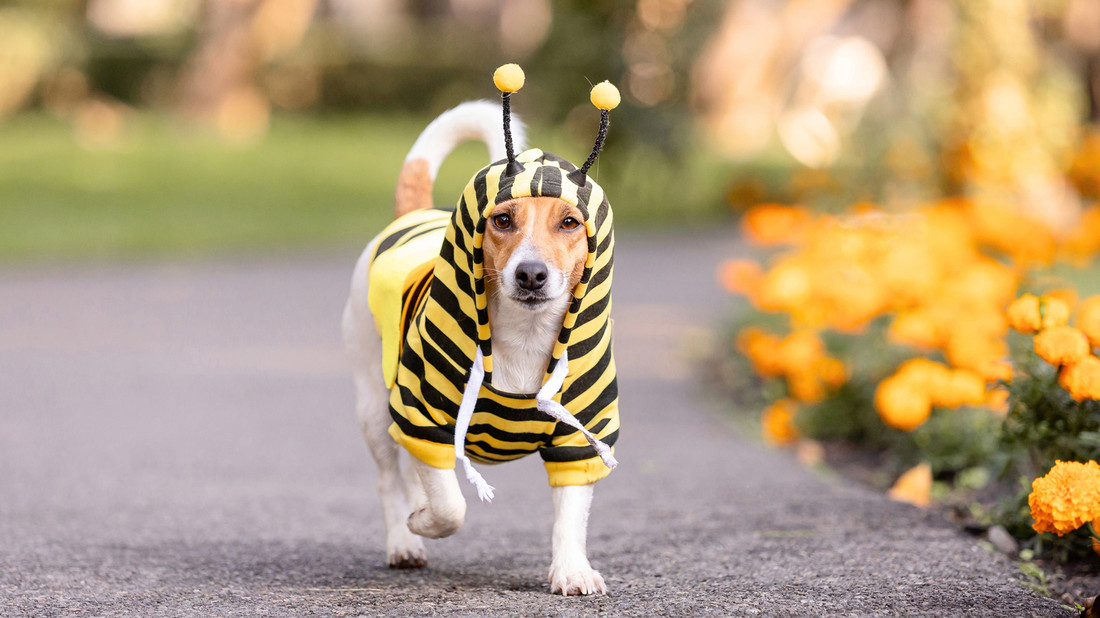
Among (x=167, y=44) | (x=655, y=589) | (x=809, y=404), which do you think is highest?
(x=167, y=44)

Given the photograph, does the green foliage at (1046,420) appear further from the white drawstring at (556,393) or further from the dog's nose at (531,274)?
the dog's nose at (531,274)

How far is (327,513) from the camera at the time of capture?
4.92m

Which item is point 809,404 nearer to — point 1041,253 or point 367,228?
point 1041,253

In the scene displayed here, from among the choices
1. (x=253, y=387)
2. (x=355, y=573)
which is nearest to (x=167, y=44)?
(x=253, y=387)

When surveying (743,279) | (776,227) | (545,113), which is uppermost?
(545,113)

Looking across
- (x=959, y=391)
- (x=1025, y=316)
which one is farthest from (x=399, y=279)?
(x=959, y=391)

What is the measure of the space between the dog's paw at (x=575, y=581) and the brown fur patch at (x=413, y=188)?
1.49 m

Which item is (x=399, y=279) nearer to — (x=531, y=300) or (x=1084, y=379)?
(x=531, y=300)

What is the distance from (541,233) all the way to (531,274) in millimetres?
129

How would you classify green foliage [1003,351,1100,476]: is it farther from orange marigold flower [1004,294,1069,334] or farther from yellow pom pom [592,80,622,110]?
yellow pom pom [592,80,622,110]

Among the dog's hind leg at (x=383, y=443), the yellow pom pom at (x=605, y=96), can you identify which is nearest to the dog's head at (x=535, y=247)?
the yellow pom pom at (x=605, y=96)

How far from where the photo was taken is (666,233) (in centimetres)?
1541

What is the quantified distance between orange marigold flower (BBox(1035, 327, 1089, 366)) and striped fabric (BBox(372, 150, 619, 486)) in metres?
1.22

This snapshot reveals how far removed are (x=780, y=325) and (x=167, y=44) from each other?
23930mm
